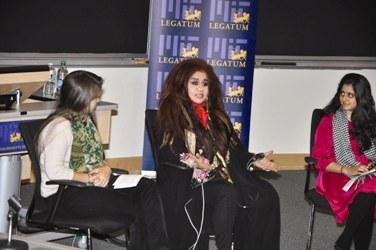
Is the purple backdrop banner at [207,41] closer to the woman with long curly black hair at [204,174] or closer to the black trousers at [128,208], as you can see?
the woman with long curly black hair at [204,174]

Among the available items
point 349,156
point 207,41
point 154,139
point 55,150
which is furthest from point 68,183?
point 207,41

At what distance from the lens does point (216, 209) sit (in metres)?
4.99

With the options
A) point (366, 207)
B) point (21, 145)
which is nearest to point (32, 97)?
point (21, 145)

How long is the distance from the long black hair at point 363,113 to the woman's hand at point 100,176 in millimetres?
1604

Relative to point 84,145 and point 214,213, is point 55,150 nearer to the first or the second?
point 84,145

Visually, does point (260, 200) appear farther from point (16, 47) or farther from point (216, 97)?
point (16, 47)

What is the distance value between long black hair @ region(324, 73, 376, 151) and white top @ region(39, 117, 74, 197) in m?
1.84

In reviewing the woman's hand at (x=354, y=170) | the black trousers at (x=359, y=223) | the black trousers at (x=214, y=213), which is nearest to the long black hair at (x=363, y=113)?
the woman's hand at (x=354, y=170)

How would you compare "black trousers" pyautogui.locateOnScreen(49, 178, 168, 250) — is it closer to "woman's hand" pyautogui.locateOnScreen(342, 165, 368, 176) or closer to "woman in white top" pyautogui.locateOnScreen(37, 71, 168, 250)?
"woman in white top" pyautogui.locateOnScreen(37, 71, 168, 250)

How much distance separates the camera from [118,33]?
7262 mm

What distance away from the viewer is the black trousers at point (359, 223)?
5371mm

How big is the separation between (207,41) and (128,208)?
2.37 metres

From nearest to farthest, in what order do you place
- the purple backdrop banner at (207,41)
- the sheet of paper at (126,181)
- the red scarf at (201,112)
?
the sheet of paper at (126,181)
the red scarf at (201,112)
the purple backdrop banner at (207,41)

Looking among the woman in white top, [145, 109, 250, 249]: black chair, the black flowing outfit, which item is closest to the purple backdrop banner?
[145, 109, 250, 249]: black chair
